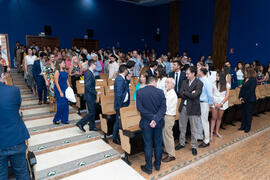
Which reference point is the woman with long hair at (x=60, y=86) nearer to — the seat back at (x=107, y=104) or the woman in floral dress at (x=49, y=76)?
the woman in floral dress at (x=49, y=76)

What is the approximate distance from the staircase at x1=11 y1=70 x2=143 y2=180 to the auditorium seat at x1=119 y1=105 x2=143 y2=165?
0.27 metres

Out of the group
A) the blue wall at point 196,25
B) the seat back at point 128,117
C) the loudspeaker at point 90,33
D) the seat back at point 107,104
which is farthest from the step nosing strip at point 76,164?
the loudspeaker at point 90,33

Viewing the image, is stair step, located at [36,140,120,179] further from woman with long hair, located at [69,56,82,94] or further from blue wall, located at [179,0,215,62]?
blue wall, located at [179,0,215,62]

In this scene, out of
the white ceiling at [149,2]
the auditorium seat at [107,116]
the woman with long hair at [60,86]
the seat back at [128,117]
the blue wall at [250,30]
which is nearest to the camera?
the seat back at [128,117]

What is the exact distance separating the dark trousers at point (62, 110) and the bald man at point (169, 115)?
2.31m

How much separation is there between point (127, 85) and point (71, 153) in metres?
1.54

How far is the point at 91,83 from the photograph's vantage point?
12.2ft

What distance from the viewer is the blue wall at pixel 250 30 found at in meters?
9.28

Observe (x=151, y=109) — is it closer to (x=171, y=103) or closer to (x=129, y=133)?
(x=171, y=103)

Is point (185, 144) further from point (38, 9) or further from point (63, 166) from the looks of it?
point (38, 9)

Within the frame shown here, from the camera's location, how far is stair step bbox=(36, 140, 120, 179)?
9.01ft

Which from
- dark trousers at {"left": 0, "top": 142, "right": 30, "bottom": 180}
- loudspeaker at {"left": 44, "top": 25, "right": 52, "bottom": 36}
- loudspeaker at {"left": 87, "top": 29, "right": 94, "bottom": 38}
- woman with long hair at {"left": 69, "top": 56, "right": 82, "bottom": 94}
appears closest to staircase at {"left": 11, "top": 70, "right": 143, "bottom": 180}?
dark trousers at {"left": 0, "top": 142, "right": 30, "bottom": 180}

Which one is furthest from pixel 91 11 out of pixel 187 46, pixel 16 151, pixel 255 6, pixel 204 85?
pixel 16 151

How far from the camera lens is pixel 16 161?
1.84 meters
